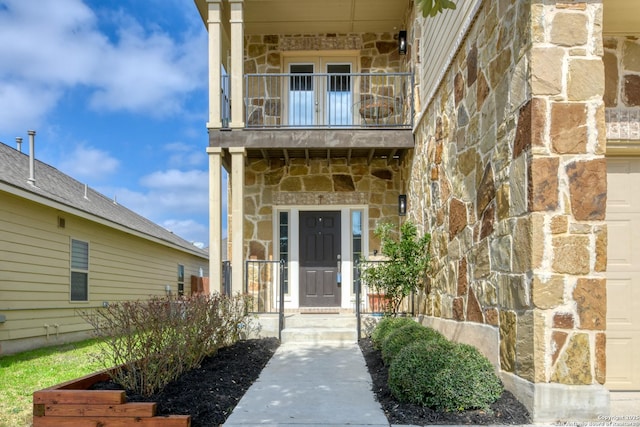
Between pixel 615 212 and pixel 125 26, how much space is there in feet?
72.7

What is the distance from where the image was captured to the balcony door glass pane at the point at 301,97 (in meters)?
10.1

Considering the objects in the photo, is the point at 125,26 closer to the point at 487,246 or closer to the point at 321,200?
the point at 321,200

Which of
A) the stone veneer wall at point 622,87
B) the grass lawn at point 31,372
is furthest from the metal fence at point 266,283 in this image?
the stone veneer wall at point 622,87

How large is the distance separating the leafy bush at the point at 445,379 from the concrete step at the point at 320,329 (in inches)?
135

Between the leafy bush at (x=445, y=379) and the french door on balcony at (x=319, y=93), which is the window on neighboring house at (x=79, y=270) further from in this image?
the leafy bush at (x=445, y=379)

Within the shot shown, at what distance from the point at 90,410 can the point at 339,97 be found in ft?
25.0

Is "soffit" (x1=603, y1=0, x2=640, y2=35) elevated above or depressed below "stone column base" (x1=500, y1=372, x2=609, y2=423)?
above

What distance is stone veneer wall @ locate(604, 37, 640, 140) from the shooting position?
4664 millimetres

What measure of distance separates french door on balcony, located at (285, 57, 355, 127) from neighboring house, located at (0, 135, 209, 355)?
15.5ft

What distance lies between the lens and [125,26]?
22.2m

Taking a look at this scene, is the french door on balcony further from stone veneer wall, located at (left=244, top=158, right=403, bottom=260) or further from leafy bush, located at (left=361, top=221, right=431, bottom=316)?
leafy bush, located at (left=361, top=221, right=431, bottom=316)

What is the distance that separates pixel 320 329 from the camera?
8.05 meters

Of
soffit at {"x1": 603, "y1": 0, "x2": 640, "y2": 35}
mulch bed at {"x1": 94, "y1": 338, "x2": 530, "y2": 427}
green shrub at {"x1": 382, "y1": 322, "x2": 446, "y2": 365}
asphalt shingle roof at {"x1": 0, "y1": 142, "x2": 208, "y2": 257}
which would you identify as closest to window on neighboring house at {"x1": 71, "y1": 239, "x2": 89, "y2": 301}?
asphalt shingle roof at {"x1": 0, "y1": 142, "x2": 208, "y2": 257}

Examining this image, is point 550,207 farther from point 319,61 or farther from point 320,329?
point 319,61
